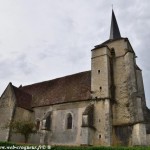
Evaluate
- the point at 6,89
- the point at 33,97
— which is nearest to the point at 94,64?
the point at 33,97

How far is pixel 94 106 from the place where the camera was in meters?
23.6

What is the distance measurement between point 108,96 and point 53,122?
308 inches

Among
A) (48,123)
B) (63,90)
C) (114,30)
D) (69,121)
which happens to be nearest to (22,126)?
(48,123)

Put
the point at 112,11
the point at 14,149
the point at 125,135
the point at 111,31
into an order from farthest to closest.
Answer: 1. the point at 112,11
2. the point at 111,31
3. the point at 125,135
4. the point at 14,149

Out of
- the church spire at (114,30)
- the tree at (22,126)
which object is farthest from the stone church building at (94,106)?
the church spire at (114,30)

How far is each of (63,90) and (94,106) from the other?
6393 millimetres

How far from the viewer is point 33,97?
30797 millimetres

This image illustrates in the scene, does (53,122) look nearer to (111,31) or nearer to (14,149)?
(14,149)

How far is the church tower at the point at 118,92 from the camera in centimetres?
2130

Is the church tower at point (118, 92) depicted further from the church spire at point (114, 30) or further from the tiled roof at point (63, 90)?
the church spire at point (114, 30)

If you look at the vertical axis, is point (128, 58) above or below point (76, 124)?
above

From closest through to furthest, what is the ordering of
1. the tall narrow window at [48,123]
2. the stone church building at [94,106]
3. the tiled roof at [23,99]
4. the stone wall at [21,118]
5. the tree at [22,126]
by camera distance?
the stone church building at [94,106]
the tree at [22,126]
the tall narrow window at [48,123]
the stone wall at [21,118]
the tiled roof at [23,99]

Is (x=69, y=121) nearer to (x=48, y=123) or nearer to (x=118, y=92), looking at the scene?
(x=48, y=123)

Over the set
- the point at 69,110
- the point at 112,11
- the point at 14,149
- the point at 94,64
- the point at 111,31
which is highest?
the point at 112,11
